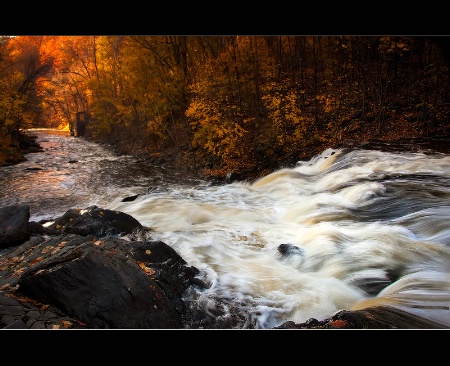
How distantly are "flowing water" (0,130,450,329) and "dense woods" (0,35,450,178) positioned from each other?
1.72 m

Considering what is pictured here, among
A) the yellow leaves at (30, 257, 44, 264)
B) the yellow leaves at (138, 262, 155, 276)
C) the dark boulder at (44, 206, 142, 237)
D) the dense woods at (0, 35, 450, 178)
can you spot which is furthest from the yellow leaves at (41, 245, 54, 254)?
the dense woods at (0, 35, 450, 178)

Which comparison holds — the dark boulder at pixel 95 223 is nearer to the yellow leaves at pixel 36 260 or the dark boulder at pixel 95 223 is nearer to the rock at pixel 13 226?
the rock at pixel 13 226

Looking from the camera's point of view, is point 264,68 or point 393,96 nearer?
point 393,96

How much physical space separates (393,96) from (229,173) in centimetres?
761

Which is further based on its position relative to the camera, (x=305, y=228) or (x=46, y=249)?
(x=305, y=228)

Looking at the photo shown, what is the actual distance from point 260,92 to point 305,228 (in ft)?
30.4

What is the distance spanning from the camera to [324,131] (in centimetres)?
1300

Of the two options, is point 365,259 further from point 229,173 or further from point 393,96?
point 393,96

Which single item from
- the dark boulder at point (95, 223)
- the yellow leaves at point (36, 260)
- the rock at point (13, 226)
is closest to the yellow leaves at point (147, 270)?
the yellow leaves at point (36, 260)

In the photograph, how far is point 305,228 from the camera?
6.98 meters

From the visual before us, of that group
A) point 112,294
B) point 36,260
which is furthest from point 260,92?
point 112,294

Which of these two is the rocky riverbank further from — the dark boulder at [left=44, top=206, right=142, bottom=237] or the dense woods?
the dense woods

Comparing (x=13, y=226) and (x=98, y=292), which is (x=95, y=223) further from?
(x=98, y=292)
